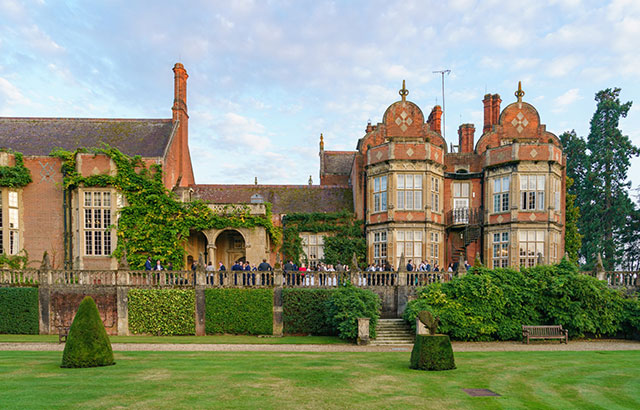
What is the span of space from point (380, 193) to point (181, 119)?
53.0 ft

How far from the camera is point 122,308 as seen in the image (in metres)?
25.0

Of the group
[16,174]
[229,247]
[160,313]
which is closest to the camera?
[160,313]

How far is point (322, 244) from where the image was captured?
35062 mm

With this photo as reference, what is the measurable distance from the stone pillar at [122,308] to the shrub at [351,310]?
10.6 m

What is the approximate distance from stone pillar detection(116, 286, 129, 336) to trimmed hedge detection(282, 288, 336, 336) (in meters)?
8.23

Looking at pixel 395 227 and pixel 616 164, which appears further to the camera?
pixel 616 164

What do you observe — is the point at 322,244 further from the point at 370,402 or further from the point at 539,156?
the point at 370,402

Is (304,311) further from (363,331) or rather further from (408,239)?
(408,239)

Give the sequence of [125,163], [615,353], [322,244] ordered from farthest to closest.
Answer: [322,244], [125,163], [615,353]

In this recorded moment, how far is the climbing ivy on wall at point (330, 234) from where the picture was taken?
34.1 metres

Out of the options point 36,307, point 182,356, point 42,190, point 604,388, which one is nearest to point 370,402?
point 604,388

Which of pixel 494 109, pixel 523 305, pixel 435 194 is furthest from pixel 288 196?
pixel 523 305

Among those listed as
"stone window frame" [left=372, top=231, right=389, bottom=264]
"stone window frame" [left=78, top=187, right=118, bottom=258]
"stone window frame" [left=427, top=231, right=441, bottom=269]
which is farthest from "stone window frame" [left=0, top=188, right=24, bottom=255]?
"stone window frame" [left=427, top=231, right=441, bottom=269]

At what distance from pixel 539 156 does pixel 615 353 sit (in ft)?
51.3
